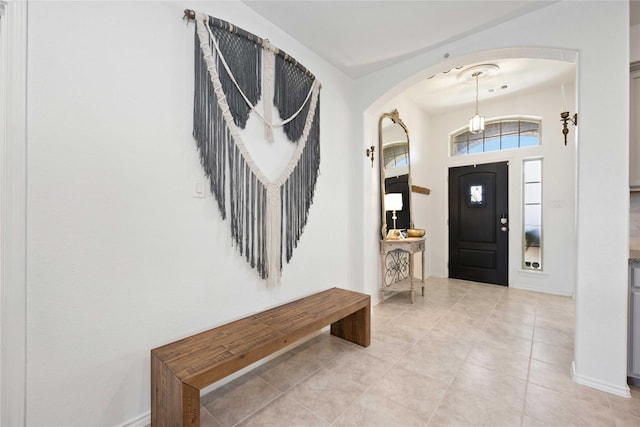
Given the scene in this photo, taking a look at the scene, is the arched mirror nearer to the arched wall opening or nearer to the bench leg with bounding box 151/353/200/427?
the arched wall opening

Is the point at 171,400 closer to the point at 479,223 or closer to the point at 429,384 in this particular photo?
the point at 429,384

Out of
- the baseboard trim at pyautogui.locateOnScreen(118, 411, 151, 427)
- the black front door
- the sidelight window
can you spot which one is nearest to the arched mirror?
the black front door

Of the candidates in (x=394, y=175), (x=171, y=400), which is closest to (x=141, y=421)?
(x=171, y=400)

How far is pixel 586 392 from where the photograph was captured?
5.75 feet

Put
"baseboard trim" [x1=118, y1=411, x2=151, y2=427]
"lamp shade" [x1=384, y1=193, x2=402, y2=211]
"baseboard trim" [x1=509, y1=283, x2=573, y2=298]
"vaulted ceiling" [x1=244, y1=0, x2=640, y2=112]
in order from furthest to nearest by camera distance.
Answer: "baseboard trim" [x1=509, y1=283, x2=573, y2=298]
"lamp shade" [x1=384, y1=193, x2=402, y2=211]
"vaulted ceiling" [x1=244, y1=0, x2=640, y2=112]
"baseboard trim" [x1=118, y1=411, x2=151, y2=427]

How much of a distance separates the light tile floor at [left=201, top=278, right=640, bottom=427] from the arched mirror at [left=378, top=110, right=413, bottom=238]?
142 centimetres

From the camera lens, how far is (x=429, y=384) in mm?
1847

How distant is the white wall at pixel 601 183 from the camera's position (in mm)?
1725

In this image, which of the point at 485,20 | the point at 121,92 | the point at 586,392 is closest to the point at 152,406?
the point at 121,92

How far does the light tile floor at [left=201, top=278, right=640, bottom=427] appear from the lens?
1561 mm


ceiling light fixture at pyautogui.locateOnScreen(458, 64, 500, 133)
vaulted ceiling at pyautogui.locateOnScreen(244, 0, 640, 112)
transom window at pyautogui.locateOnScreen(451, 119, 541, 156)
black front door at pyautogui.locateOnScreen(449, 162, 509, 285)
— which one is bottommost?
black front door at pyautogui.locateOnScreen(449, 162, 509, 285)

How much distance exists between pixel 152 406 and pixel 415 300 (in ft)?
10.1

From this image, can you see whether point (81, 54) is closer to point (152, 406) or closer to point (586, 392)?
point (152, 406)

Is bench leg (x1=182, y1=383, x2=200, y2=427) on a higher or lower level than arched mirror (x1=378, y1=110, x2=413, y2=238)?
lower
